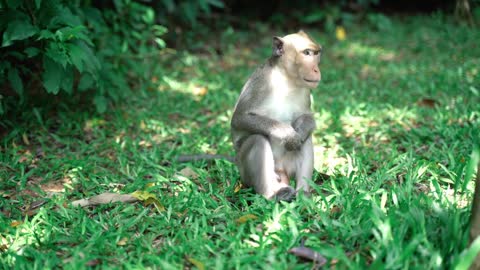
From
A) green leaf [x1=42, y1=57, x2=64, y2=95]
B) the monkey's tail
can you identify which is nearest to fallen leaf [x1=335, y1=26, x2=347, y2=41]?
the monkey's tail

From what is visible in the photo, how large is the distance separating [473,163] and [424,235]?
0.47 meters

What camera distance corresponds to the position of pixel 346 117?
577 cm

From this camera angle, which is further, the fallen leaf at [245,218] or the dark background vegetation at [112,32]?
the dark background vegetation at [112,32]

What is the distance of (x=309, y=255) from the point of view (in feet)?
10.1

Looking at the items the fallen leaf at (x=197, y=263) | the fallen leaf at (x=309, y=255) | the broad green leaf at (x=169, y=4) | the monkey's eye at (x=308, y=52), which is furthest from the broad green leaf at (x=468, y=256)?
the broad green leaf at (x=169, y=4)

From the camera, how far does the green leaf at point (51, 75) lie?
471 cm

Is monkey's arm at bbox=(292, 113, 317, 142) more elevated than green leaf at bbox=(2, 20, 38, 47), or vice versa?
green leaf at bbox=(2, 20, 38, 47)

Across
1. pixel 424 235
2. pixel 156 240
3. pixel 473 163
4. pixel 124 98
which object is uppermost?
pixel 473 163

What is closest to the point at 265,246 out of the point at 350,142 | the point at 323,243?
the point at 323,243

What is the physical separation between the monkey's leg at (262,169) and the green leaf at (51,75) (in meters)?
1.81

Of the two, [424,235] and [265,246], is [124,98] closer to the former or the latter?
Result: [265,246]

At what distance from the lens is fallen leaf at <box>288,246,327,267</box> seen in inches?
120

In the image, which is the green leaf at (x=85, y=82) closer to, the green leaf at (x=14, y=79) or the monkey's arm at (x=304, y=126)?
the green leaf at (x=14, y=79)

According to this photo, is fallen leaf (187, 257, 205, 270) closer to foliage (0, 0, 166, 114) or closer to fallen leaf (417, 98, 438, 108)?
foliage (0, 0, 166, 114)
